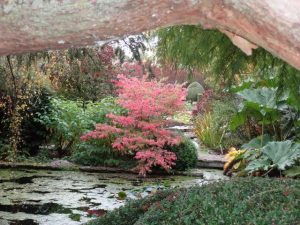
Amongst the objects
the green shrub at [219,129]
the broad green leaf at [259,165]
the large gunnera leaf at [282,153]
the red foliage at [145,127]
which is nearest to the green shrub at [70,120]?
the red foliage at [145,127]

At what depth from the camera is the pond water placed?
614 cm

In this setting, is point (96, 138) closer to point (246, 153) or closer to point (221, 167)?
point (221, 167)

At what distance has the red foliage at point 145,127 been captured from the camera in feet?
30.9

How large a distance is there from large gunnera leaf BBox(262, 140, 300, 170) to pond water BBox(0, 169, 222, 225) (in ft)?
3.79

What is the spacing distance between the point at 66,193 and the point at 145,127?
2534 mm

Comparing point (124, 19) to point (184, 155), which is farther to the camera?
point (184, 155)

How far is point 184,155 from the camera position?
10094 millimetres

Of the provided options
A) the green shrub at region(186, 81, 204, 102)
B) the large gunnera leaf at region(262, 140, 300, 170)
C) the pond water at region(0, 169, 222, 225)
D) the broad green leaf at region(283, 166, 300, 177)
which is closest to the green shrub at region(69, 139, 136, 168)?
the pond water at region(0, 169, 222, 225)

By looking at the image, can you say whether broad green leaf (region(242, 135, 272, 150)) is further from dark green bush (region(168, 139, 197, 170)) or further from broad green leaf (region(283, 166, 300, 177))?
dark green bush (region(168, 139, 197, 170))

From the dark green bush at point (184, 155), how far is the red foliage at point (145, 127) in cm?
21

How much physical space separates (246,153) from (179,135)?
1964 mm

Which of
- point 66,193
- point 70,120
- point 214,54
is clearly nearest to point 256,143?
point 66,193

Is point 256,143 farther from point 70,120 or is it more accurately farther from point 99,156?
point 70,120

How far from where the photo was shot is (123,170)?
9.80 metres
